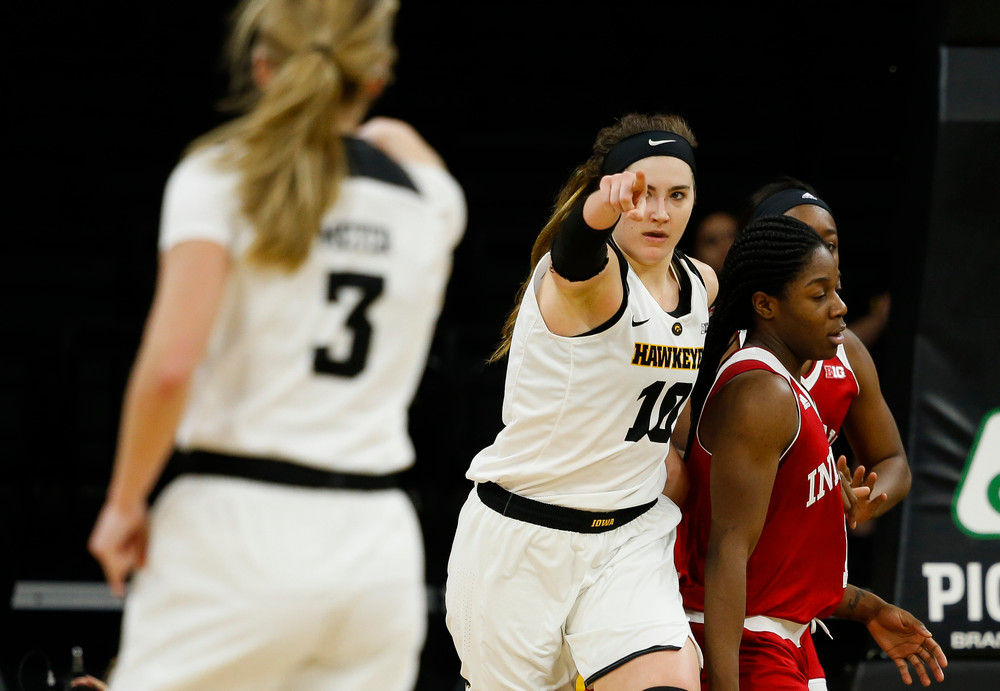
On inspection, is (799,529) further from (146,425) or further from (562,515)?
(146,425)

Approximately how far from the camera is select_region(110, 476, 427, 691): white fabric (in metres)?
2.04

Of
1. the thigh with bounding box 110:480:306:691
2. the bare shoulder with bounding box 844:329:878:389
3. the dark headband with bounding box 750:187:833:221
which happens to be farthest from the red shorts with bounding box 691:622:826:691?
the thigh with bounding box 110:480:306:691

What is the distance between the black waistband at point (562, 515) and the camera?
128 inches

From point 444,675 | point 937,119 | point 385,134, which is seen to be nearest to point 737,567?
point 385,134

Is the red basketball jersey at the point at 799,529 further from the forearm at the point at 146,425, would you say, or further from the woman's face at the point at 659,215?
the forearm at the point at 146,425

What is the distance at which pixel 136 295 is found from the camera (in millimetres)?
8141

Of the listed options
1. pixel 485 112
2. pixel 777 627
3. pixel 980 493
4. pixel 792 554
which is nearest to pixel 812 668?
pixel 777 627

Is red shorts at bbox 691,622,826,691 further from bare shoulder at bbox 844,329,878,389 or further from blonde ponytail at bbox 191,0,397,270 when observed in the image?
blonde ponytail at bbox 191,0,397,270

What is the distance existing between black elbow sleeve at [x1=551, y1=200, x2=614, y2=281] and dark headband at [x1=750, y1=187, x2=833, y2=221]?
1.12 metres

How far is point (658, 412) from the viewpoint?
324 centimetres

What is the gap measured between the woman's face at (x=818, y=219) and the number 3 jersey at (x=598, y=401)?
65 cm

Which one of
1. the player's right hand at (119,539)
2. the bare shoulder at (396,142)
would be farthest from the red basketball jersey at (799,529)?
the player's right hand at (119,539)

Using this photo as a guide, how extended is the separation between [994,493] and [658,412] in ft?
7.40

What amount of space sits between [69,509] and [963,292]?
16.2 ft
